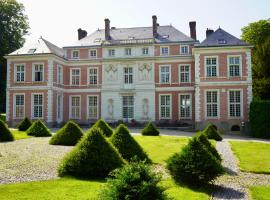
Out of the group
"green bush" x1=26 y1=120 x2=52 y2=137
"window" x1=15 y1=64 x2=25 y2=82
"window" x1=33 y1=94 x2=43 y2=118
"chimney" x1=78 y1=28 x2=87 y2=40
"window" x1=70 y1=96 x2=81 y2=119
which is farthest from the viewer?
"chimney" x1=78 y1=28 x2=87 y2=40

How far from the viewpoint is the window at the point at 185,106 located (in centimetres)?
3247

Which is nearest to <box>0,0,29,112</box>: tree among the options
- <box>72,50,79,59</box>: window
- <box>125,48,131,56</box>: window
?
<box>72,50,79,59</box>: window

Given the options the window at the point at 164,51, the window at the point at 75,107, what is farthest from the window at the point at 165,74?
the window at the point at 75,107

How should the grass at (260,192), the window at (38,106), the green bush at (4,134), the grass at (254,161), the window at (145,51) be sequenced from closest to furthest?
1. the grass at (260,192)
2. the grass at (254,161)
3. the green bush at (4,134)
4. the window at (38,106)
5. the window at (145,51)

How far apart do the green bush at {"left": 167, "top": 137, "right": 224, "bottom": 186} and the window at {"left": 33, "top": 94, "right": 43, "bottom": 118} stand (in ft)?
80.8

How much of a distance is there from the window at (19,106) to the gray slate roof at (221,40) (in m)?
17.9

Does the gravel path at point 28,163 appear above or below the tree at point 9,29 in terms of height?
below

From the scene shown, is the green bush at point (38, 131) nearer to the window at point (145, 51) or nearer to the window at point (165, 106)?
the window at point (165, 106)

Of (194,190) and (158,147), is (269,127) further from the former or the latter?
(194,190)

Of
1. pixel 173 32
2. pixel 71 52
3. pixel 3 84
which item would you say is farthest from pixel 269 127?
pixel 3 84

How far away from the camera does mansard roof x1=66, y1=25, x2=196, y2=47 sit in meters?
33.7

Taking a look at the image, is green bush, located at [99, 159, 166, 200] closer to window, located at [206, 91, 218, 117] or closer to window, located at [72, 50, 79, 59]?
window, located at [206, 91, 218, 117]

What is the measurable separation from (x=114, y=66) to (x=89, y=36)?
5.87 m

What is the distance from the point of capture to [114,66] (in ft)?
112
